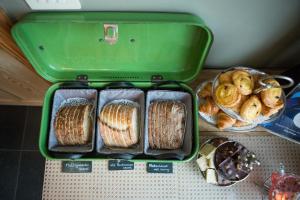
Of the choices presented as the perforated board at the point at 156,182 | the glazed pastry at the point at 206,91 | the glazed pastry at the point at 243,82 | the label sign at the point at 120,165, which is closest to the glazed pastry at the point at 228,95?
the glazed pastry at the point at 243,82

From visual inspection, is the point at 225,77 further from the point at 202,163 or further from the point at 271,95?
the point at 202,163

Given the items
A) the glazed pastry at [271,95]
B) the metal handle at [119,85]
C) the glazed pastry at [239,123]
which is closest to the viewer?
the glazed pastry at [271,95]

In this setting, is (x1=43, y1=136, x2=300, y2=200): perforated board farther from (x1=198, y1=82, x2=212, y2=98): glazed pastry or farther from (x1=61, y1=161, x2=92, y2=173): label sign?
(x1=198, y1=82, x2=212, y2=98): glazed pastry

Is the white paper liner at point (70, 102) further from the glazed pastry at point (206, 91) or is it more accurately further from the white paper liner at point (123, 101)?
the glazed pastry at point (206, 91)

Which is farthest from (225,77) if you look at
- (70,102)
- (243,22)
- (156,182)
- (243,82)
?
(70,102)

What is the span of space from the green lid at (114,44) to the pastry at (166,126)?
0.11 metres

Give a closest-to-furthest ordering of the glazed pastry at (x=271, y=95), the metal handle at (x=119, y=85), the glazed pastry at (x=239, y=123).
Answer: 1. the glazed pastry at (x=271, y=95)
2. the glazed pastry at (x=239, y=123)
3. the metal handle at (x=119, y=85)

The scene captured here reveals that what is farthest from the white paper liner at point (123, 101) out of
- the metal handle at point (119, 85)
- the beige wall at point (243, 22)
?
the beige wall at point (243, 22)

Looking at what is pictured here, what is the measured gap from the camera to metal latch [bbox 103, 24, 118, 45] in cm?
79

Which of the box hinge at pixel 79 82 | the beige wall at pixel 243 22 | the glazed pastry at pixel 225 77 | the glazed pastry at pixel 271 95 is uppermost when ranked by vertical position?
the beige wall at pixel 243 22

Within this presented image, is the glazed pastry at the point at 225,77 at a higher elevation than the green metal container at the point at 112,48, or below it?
below

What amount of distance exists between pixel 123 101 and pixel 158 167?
0.23m

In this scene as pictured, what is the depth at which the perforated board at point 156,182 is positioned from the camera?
0.94 m

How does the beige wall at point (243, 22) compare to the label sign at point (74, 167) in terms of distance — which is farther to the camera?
the label sign at point (74, 167)
